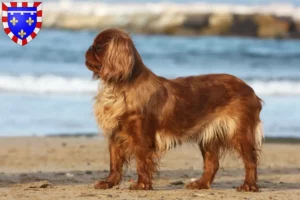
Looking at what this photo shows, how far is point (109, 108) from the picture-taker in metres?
8.34

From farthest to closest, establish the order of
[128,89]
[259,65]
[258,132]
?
[259,65] → [258,132] → [128,89]

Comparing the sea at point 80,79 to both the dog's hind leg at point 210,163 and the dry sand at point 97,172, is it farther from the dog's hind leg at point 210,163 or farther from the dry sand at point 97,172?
the dog's hind leg at point 210,163

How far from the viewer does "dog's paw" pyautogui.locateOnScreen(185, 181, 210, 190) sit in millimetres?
8961

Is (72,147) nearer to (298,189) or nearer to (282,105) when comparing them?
(298,189)

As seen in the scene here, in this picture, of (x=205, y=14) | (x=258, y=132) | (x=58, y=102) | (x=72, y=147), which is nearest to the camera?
(x=258, y=132)

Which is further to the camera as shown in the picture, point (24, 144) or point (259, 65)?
point (259, 65)

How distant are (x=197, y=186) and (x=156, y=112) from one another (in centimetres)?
99

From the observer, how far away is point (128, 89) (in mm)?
8352

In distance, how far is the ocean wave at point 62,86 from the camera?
1966cm

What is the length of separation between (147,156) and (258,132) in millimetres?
1174

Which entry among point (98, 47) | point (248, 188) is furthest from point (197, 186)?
point (98, 47)

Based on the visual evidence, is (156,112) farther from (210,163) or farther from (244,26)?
(244,26)

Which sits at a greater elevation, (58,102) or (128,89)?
(128,89)

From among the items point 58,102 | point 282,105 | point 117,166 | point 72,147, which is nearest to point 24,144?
point 72,147
